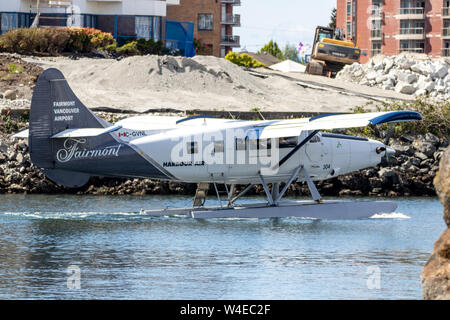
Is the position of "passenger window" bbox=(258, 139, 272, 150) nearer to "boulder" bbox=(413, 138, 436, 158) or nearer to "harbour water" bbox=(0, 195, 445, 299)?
"harbour water" bbox=(0, 195, 445, 299)

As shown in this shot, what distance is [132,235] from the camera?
19.2m

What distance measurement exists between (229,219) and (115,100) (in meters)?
18.4

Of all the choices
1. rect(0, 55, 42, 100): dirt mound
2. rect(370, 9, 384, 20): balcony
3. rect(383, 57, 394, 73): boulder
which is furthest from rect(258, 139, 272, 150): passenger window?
rect(370, 9, 384, 20): balcony

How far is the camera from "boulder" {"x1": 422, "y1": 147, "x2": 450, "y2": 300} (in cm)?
790

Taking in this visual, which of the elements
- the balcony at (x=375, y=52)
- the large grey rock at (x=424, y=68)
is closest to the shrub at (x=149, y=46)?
the large grey rock at (x=424, y=68)

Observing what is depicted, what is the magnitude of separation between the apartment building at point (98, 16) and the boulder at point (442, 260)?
47.1m

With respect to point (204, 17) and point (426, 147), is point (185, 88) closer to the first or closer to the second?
point (426, 147)

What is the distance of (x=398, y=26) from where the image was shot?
83.9 meters

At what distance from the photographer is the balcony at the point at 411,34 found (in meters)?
82.1

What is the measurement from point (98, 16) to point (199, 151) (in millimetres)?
36829

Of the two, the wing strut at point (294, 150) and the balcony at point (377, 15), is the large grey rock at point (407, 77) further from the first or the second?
the balcony at point (377, 15)

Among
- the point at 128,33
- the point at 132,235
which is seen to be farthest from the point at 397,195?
the point at 128,33

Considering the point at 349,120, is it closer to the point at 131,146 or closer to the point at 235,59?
the point at 131,146

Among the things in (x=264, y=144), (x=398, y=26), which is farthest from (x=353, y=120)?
(x=398, y=26)
